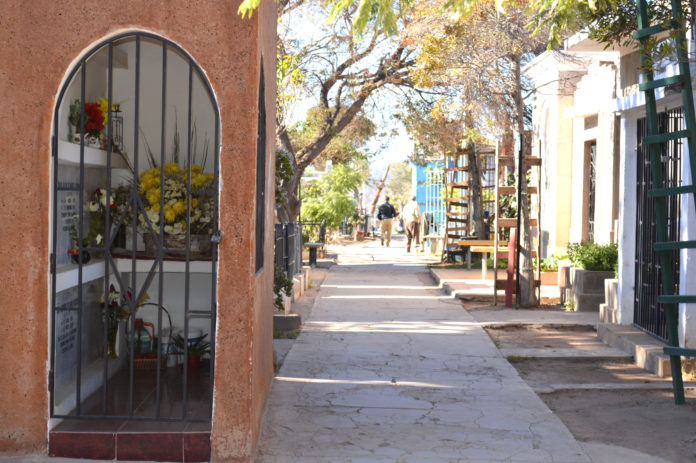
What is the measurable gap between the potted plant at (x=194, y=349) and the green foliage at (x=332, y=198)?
22.0 meters

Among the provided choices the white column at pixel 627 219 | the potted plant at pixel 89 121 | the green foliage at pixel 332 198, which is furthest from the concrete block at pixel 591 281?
the green foliage at pixel 332 198

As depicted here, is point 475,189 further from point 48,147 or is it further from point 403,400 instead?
point 48,147

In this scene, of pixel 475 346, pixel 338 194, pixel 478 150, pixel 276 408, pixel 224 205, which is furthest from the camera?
pixel 338 194

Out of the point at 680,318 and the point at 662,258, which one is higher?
the point at 662,258

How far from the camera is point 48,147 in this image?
4926 millimetres

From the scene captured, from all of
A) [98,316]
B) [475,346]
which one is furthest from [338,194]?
[98,316]

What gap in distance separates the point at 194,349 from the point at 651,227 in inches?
203

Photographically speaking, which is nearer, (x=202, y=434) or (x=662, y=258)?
(x=202, y=434)

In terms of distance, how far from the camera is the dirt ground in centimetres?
584

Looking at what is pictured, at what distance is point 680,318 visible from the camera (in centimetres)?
802

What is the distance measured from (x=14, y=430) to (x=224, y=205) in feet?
6.08

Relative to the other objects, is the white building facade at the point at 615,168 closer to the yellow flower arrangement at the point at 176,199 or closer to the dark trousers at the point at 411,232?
the yellow flower arrangement at the point at 176,199

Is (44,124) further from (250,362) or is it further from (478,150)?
(478,150)

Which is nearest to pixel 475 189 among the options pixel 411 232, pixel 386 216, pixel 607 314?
pixel 411 232
